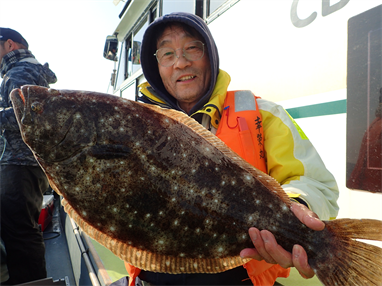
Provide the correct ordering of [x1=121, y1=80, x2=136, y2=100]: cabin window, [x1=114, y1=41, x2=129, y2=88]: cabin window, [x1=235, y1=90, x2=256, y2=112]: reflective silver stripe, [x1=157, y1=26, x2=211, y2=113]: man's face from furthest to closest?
[x1=114, y1=41, x2=129, y2=88]: cabin window < [x1=121, y1=80, x2=136, y2=100]: cabin window < [x1=157, y1=26, x2=211, y2=113]: man's face < [x1=235, y1=90, x2=256, y2=112]: reflective silver stripe

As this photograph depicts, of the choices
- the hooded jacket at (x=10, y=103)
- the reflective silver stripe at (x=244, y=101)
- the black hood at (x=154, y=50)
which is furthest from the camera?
the hooded jacket at (x=10, y=103)

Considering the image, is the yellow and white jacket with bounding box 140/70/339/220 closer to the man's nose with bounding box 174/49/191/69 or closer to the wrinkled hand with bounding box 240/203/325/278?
the wrinkled hand with bounding box 240/203/325/278

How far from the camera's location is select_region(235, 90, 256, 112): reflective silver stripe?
2.02m

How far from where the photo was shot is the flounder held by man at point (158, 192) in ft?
3.87

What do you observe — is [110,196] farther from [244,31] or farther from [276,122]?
[244,31]

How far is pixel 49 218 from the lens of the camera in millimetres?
5820

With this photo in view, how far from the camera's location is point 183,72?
2344 mm

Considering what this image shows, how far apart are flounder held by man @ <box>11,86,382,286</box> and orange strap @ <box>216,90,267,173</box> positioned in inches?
23.1

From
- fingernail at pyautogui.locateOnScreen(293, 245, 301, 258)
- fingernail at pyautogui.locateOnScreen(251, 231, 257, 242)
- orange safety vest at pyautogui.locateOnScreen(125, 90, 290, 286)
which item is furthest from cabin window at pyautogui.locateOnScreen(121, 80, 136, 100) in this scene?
fingernail at pyautogui.locateOnScreen(293, 245, 301, 258)

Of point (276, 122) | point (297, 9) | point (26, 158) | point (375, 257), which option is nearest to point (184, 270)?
point (375, 257)

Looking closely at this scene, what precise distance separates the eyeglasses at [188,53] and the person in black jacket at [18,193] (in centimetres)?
208

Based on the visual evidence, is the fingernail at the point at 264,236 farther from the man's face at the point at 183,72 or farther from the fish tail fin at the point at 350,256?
the man's face at the point at 183,72

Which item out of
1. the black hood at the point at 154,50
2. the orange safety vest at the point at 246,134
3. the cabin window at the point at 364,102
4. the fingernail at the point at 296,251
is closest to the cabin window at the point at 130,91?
the black hood at the point at 154,50

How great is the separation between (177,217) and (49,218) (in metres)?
5.82
